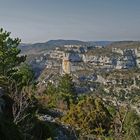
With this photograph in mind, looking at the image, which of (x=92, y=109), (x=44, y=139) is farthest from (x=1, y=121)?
(x=92, y=109)

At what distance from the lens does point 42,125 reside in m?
24.4

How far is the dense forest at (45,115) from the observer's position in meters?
21.8

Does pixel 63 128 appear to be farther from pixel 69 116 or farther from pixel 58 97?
pixel 58 97

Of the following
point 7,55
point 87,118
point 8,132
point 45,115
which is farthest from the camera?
point 7,55

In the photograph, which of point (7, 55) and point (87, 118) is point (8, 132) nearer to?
point (87, 118)

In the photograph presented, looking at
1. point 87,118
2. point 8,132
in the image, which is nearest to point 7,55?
point 87,118

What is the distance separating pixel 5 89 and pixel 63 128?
215 inches

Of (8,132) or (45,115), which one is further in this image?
(45,115)

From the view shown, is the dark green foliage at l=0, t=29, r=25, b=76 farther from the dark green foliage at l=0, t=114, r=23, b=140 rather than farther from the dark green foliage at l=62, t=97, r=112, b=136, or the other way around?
the dark green foliage at l=0, t=114, r=23, b=140

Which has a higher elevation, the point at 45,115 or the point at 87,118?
the point at 45,115

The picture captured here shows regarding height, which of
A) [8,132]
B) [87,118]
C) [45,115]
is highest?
[8,132]

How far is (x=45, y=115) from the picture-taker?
3372 cm

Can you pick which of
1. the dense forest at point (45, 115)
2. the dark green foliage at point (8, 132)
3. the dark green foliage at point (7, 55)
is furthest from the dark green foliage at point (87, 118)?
the dark green foliage at point (8, 132)

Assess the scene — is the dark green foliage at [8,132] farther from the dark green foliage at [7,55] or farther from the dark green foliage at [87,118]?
the dark green foliage at [7,55]
